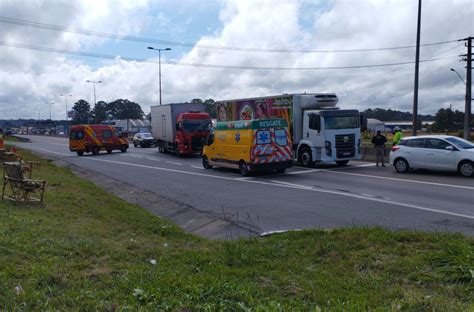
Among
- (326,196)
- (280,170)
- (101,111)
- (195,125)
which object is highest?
(101,111)

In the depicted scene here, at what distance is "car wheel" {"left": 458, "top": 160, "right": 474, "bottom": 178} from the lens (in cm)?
1697

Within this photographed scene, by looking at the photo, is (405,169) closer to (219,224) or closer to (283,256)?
(219,224)

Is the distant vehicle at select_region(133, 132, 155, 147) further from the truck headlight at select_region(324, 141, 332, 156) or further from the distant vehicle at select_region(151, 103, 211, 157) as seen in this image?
the truck headlight at select_region(324, 141, 332, 156)

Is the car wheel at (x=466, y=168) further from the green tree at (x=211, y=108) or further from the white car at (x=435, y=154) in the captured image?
the green tree at (x=211, y=108)

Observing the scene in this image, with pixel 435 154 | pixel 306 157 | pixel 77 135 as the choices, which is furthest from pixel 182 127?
pixel 435 154

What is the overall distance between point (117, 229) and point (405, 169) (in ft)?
44.1

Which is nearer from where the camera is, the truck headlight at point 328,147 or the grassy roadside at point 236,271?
the grassy roadside at point 236,271

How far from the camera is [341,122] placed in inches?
867

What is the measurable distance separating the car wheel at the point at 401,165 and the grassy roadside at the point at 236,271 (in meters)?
12.7

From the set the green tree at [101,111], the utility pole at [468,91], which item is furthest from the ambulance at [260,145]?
the green tree at [101,111]

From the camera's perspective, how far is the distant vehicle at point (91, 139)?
1501 inches

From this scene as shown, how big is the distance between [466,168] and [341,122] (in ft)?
20.6

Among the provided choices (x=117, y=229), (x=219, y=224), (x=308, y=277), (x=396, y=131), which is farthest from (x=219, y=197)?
(x=396, y=131)

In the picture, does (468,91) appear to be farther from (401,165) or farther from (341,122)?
(401,165)
